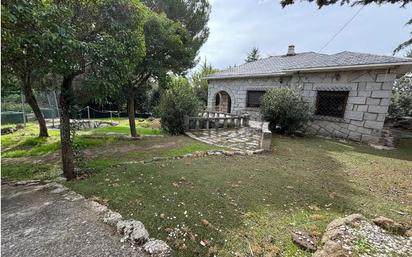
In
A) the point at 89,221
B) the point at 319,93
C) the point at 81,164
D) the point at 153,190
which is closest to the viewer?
the point at 89,221

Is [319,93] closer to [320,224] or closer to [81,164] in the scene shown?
[320,224]

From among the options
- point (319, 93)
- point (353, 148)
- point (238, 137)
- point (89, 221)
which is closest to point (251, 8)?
point (319, 93)

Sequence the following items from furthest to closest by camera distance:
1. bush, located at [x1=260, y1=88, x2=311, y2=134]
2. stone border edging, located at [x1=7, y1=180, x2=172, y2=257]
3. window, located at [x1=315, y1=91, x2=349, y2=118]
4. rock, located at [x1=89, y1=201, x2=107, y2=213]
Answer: window, located at [x1=315, y1=91, x2=349, y2=118] < bush, located at [x1=260, y1=88, x2=311, y2=134] < rock, located at [x1=89, y1=201, x2=107, y2=213] < stone border edging, located at [x1=7, y1=180, x2=172, y2=257]

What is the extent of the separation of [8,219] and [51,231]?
0.78 metres

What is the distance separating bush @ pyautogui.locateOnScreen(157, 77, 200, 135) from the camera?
30.0ft

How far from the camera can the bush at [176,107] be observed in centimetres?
916

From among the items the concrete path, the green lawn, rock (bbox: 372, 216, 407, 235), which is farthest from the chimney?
the concrete path

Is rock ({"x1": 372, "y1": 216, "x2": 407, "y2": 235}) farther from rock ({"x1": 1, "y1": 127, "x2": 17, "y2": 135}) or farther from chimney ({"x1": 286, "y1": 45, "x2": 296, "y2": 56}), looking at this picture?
rock ({"x1": 1, "y1": 127, "x2": 17, "y2": 135})

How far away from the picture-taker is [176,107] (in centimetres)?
906

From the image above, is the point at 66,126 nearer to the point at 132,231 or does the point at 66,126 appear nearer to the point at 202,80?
the point at 132,231

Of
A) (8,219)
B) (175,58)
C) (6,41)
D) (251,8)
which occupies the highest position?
(251,8)

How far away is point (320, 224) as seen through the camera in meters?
2.63

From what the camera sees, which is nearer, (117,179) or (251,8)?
(117,179)

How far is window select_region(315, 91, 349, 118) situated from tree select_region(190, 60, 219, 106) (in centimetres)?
1187
